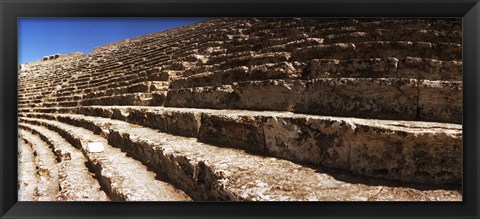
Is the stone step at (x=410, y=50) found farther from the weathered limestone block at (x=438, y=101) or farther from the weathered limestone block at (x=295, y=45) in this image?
the weathered limestone block at (x=295, y=45)

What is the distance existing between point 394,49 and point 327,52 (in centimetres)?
67

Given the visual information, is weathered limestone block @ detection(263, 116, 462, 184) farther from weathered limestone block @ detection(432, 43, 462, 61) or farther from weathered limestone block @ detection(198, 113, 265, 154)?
weathered limestone block @ detection(432, 43, 462, 61)

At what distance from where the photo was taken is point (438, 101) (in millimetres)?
2084

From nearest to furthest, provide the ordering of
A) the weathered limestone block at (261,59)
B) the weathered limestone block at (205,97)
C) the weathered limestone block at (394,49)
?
the weathered limestone block at (394,49), the weathered limestone block at (205,97), the weathered limestone block at (261,59)

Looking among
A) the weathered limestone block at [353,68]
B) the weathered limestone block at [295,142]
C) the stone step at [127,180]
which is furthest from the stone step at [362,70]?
the stone step at [127,180]

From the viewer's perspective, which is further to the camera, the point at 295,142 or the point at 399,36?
the point at 399,36

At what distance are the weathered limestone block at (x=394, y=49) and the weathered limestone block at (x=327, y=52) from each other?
8 cm

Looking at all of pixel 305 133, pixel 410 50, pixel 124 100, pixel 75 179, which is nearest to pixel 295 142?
pixel 305 133

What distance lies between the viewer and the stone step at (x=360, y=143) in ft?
5.97

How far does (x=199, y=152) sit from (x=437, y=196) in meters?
1.85

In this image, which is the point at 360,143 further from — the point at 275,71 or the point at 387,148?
the point at 275,71

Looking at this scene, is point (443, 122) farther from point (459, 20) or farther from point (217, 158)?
point (217, 158)

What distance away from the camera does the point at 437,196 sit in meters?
1.87
